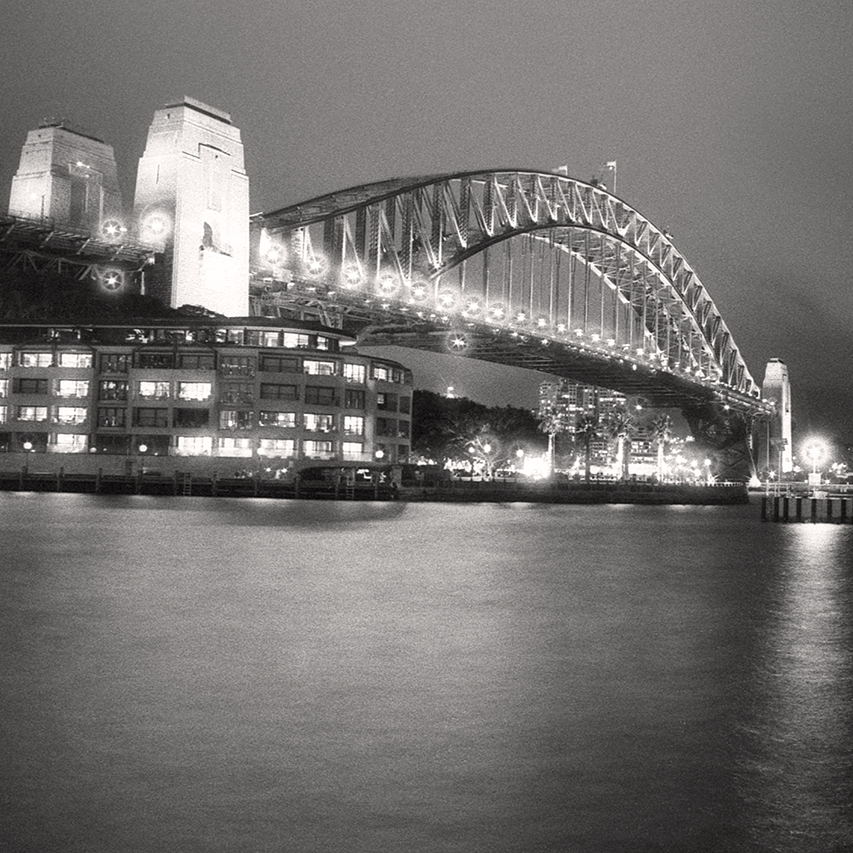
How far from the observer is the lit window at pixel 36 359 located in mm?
63172

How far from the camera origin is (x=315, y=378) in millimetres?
65688

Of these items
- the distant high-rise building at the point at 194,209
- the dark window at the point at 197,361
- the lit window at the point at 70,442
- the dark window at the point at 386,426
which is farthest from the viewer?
the dark window at the point at 386,426

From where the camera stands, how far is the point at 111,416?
63.1 metres

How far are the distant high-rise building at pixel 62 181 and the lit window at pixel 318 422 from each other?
18.1 meters

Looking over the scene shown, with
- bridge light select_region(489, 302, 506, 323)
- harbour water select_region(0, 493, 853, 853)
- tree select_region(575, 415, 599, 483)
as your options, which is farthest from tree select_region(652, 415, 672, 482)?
harbour water select_region(0, 493, 853, 853)

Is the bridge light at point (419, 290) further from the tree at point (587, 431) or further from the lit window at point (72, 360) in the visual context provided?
the lit window at point (72, 360)

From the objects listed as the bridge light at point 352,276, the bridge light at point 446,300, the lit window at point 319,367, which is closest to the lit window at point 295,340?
the lit window at point 319,367

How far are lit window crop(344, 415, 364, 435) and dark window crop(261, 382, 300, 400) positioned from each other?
3745 mm

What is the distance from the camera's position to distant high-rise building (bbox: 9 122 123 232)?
67.6m

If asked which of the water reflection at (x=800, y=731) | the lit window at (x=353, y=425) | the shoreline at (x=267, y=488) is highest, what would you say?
the lit window at (x=353, y=425)

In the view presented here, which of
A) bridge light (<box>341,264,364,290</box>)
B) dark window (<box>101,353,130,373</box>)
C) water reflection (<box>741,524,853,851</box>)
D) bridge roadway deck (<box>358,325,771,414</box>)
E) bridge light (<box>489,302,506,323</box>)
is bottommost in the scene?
water reflection (<box>741,524,853,851</box>)

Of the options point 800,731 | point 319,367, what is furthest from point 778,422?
point 800,731

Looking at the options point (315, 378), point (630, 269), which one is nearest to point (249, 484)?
point (315, 378)

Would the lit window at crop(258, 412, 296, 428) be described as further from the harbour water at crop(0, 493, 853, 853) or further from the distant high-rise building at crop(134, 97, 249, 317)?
the harbour water at crop(0, 493, 853, 853)
